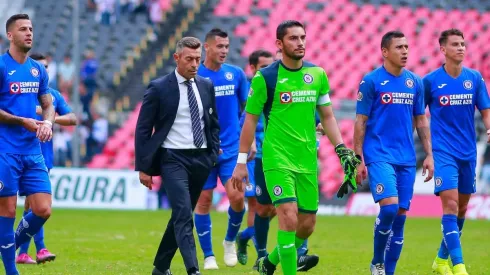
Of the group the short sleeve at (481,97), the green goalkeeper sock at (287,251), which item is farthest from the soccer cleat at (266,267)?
the short sleeve at (481,97)

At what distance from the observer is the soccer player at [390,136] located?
10.0 m

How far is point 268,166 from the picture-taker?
9219 mm

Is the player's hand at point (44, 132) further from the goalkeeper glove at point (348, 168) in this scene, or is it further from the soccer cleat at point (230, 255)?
the soccer cleat at point (230, 255)

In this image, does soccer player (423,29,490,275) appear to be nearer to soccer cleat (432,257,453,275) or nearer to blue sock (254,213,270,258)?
soccer cleat (432,257,453,275)

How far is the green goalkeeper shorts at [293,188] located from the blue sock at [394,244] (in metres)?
1.41

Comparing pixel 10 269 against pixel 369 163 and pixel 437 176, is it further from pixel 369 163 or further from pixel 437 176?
pixel 437 176

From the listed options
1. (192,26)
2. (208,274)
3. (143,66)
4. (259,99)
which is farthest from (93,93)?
(259,99)

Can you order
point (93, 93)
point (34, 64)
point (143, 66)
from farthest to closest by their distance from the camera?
1. point (143, 66)
2. point (93, 93)
3. point (34, 64)

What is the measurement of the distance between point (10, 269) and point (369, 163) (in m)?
3.79

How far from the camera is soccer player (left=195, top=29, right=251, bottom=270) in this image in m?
12.2

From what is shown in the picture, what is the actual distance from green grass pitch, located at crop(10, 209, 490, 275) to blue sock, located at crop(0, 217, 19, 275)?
4.17ft

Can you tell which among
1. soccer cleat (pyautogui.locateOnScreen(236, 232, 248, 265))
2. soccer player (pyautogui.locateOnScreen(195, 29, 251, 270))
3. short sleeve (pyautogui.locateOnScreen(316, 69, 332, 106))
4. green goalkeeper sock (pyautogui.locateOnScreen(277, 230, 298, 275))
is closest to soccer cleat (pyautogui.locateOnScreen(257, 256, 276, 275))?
green goalkeeper sock (pyautogui.locateOnScreen(277, 230, 298, 275))

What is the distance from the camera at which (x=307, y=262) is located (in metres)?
11.1

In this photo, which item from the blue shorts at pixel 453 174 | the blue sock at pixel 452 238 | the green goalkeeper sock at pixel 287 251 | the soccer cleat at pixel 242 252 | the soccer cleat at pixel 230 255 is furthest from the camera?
the soccer cleat at pixel 242 252
